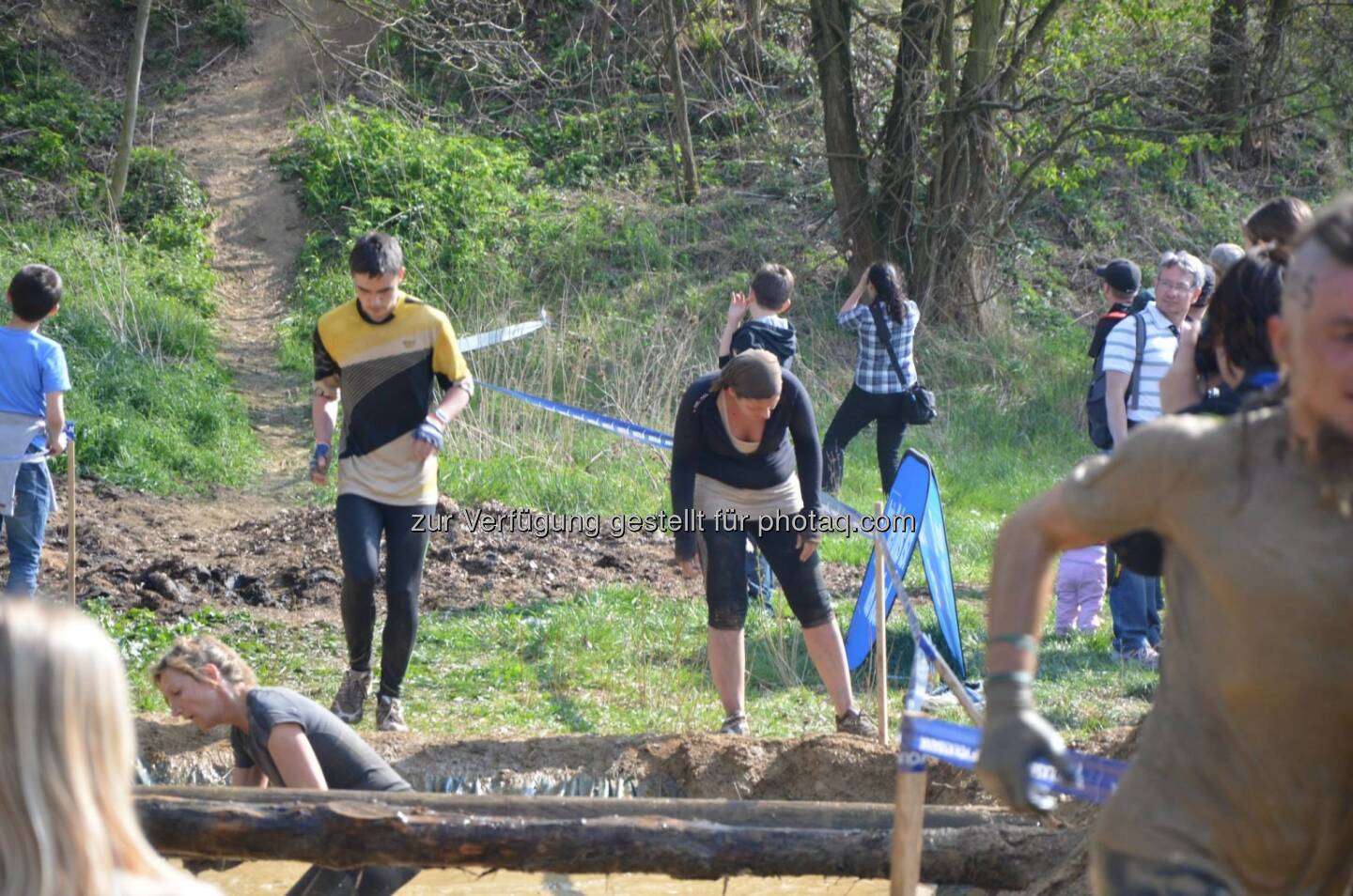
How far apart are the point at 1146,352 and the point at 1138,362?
6 cm

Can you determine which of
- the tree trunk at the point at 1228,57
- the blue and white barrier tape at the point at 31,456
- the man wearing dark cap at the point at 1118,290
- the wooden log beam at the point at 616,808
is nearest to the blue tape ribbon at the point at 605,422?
the man wearing dark cap at the point at 1118,290

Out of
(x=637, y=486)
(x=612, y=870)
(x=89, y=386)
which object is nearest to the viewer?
(x=612, y=870)

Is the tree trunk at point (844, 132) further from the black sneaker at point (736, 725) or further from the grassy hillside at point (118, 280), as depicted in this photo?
the black sneaker at point (736, 725)

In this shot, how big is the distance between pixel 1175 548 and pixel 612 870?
257cm

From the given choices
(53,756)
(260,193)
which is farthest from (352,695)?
(260,193)

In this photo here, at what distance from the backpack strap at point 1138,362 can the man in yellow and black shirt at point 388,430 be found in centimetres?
327

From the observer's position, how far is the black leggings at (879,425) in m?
10.3

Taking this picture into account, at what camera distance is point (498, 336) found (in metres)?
13.1

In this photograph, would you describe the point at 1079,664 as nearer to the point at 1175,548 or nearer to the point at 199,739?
the point at 199,739

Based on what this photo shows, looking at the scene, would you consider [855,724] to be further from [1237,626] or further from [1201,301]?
[1237,626]

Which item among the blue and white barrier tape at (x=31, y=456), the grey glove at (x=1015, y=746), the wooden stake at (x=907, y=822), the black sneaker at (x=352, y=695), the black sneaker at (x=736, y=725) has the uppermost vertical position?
the grey glove at (x=1015, y=746)

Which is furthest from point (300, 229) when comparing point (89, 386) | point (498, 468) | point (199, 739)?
point (199, 739)

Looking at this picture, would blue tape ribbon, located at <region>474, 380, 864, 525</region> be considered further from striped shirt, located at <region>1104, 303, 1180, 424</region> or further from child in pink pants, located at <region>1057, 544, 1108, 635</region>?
striped shirt, located at <region>1104, 303, 1180, 424</region>

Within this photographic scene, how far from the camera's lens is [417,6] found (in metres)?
17.7
